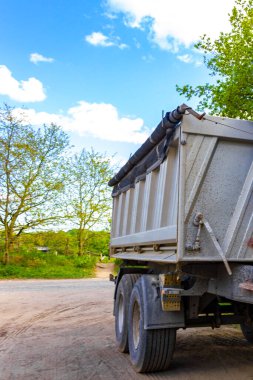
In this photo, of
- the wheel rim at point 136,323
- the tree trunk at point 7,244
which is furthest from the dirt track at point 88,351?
the tree trunk at point 7,244

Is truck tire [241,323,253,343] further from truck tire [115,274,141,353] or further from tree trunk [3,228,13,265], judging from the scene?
tree trunk [3,228,13,265]

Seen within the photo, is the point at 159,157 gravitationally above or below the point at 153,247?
above

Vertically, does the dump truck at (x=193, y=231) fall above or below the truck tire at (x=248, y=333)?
above

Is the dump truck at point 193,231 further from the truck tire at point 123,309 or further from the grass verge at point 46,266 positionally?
the grass verge at point 46,266

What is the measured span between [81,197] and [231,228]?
3083 centimetres

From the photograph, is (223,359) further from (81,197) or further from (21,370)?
(81,197)

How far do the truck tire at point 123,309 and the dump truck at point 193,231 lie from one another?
49cm

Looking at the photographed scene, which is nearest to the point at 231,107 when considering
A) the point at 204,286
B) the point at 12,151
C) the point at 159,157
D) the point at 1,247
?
the point at 159,157

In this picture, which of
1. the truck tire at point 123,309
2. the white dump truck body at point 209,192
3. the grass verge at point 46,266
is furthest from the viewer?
the grass verge at point 46,266


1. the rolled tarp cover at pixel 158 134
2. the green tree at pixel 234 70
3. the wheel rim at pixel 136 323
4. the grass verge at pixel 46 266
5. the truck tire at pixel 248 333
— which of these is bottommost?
the grass verge at pixel 46 266

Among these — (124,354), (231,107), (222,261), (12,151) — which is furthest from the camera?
(12,151)

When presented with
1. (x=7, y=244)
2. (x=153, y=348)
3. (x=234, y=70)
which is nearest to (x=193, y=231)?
(x=153, y=348)

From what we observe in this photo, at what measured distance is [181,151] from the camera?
4523mm

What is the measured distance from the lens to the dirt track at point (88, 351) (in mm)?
5105
